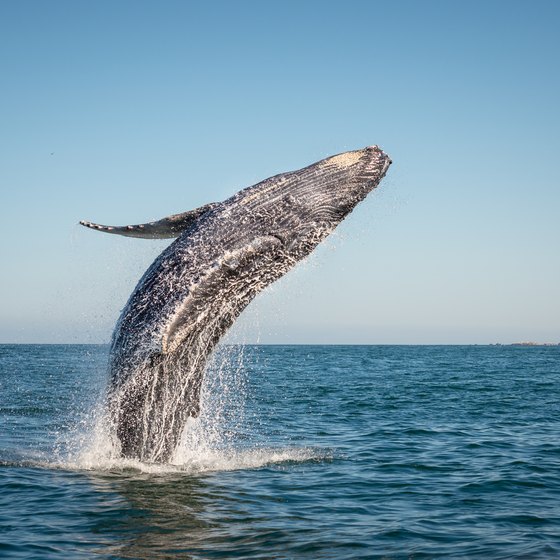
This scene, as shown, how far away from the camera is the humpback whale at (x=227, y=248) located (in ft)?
30.6

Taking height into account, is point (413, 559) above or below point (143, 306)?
below

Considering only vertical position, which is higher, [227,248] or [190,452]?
[227,248]

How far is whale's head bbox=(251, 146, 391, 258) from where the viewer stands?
9422mm

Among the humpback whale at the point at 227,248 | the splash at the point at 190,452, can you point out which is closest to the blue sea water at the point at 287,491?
the splash at the point at 190,452

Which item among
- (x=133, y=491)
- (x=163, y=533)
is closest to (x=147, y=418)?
Answer: (x=133, y=491)

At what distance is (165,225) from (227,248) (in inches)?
40.3

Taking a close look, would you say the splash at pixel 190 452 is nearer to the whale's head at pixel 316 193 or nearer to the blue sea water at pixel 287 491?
the blue sea water at pixel 287 491

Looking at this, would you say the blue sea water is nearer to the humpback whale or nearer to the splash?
the splash

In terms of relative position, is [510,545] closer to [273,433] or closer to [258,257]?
[258,257]

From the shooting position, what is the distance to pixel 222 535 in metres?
8.23

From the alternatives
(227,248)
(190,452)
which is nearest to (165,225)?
(227,248)

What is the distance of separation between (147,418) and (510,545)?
187 inches

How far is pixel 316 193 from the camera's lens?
9422 mm

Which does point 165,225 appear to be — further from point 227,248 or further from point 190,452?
point 190,452
